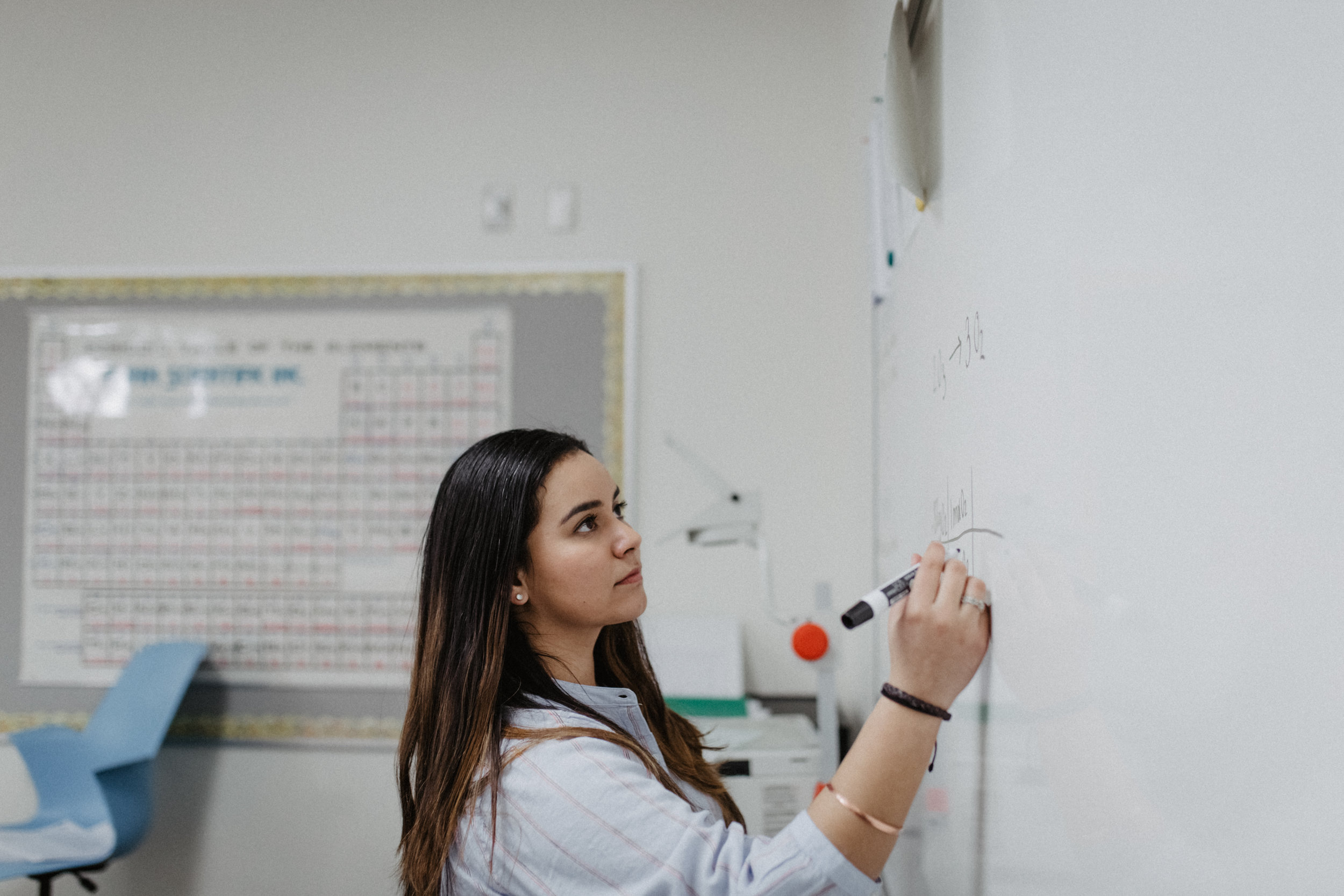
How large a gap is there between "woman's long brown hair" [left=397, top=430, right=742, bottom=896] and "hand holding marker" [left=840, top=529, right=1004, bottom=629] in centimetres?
26

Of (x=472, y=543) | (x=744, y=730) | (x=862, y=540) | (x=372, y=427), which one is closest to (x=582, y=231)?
(x=372, y=427)

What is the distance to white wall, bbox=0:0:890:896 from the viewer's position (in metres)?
1.99

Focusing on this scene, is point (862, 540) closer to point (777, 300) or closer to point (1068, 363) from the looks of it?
point (777, 300)

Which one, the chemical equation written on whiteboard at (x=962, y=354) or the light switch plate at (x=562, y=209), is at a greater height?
the light switch plate at (x=562, y=209)

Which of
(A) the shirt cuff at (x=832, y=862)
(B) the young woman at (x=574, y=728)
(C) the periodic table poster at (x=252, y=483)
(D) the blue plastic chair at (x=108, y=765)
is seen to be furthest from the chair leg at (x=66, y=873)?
(A) the shirt cuff at (x=832, y=862)

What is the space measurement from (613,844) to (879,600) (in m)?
0.28

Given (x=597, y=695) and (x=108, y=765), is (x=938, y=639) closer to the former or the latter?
(x=597, y=695)

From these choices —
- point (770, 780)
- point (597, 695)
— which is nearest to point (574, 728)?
point (597, 695)

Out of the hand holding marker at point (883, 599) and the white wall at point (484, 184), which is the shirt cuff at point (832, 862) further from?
the white wall at point (484, 184)

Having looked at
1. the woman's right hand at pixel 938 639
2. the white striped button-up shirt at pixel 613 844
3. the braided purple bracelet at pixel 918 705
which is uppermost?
the woman's right hand at pixel 938 639

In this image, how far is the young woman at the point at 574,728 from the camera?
0.64 m

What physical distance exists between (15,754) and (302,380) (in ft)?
3.67

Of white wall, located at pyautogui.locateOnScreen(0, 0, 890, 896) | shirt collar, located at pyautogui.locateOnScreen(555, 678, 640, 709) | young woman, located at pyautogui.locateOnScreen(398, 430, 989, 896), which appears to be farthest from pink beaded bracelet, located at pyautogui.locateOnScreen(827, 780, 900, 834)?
white wall, located at pyautogui.locateOnScreen(0, 0, 890, 896)

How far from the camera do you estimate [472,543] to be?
0.85 metres
